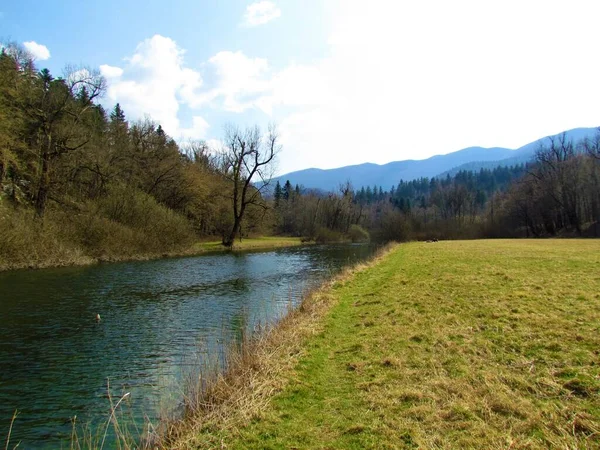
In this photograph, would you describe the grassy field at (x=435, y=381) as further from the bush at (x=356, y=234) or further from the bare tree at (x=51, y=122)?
the bush at (x=356, y=234)

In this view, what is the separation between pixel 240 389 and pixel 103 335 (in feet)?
24.1

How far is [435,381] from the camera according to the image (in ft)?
18.9

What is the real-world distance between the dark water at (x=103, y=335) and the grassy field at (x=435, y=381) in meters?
1.98

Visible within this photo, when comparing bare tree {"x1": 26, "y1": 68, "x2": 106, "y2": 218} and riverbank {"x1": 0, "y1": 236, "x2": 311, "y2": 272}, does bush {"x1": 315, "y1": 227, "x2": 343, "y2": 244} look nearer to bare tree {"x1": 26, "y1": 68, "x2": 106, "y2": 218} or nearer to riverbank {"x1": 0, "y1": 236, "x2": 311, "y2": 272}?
riverbank {"x1": 0, "y1": 236, "x2": 311, "y2": 272}

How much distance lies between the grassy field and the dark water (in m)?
1.98

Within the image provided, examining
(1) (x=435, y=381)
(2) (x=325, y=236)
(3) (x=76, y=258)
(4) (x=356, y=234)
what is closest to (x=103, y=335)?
(1) (x=435, y=381)

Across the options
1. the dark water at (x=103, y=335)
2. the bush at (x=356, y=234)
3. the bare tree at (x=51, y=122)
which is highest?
the bare tree at (x=51, y=122)

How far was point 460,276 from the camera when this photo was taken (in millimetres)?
15125

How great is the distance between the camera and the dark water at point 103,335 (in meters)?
7.03

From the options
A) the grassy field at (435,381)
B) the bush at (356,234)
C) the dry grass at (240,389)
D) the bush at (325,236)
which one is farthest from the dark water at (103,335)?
the bush at (356,234)

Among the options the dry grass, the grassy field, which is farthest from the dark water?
the grassy field

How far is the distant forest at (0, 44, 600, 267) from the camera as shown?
28.2m

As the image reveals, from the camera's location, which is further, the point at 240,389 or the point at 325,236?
the point at 325,236

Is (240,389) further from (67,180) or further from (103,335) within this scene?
(67,180)
